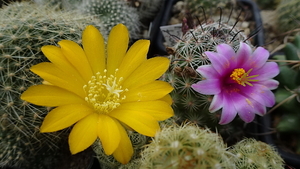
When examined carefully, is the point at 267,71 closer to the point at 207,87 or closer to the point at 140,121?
the point at 207,87

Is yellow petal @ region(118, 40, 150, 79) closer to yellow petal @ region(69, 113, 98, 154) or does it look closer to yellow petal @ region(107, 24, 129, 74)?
yellow petal @ region(107, 24, 129, 74)

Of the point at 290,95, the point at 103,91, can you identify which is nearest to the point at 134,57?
the point at 103,91

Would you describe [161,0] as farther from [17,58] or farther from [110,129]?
[110,129]

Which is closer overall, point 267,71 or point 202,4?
point 267,71

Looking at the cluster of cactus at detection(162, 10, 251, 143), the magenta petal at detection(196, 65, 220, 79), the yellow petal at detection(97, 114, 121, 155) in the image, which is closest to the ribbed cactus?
the cluster of cactus at detection(162, 10, 251, 143)

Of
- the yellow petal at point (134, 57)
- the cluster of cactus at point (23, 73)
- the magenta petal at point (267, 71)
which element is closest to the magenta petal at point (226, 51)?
the magenta petal at point (267, 71)

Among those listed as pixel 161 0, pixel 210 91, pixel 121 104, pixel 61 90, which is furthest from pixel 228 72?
pixel 161 0
